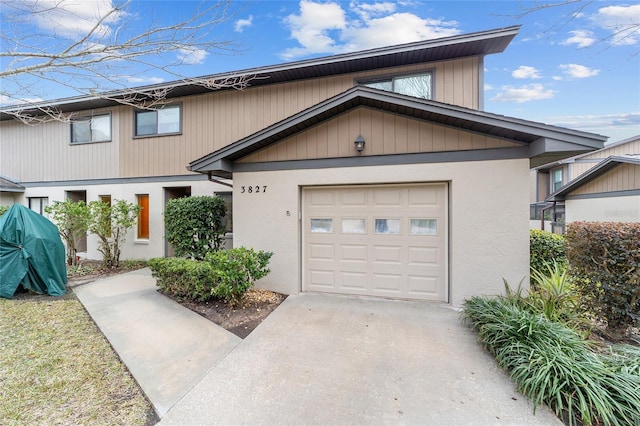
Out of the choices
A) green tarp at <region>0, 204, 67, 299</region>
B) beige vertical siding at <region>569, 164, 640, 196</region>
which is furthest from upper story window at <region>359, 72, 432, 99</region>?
green tarp at <region>0, 204, 67, 299</region>

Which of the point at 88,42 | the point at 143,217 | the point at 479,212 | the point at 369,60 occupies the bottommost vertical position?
the point at 143,217

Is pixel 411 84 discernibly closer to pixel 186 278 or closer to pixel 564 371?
pixel 564 371

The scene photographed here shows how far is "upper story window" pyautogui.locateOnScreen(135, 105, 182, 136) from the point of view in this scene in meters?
9.19

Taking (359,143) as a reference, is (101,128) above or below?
above

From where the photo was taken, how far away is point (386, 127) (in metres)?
5.29

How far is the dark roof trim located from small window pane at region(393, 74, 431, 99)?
7326mm

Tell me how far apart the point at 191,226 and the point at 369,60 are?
6305 millimetres

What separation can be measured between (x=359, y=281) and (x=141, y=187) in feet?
27.4

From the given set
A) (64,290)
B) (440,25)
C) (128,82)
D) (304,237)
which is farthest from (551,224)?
(64,290)

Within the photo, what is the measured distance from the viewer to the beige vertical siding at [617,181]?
8.91 meters

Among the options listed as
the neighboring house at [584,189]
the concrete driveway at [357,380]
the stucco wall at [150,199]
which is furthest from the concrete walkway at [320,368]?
the neighboring house at [584,189]

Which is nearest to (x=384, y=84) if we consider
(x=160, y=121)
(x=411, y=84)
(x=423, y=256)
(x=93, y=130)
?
(x=411, y=84)

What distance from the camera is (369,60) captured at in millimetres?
7062

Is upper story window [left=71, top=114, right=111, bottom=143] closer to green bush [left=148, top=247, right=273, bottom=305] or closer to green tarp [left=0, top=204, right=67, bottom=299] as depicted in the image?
green tarp [left=0, top=204, right=67, bottom=299]
